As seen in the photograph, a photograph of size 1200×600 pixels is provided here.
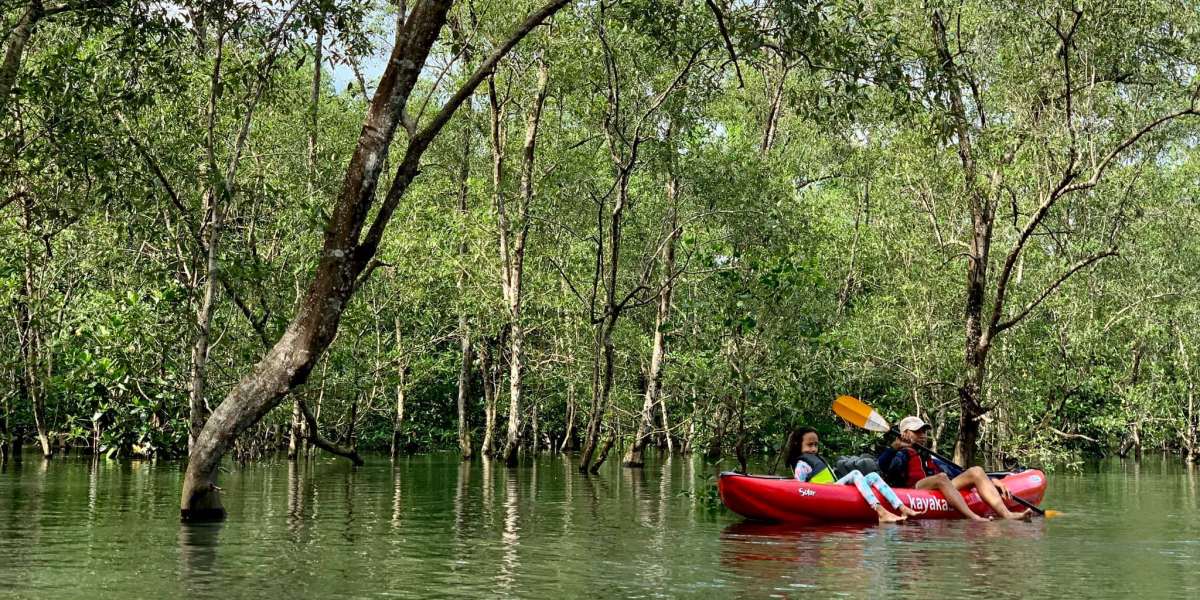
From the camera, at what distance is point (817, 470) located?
15.3m

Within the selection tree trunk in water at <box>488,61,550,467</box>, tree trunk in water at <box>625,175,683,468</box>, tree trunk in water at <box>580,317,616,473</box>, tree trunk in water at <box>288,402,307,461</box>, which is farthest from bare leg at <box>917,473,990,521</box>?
tree trunk in water at <box>288,402,307,461</box>

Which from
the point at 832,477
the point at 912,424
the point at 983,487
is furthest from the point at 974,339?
the point at 832,477

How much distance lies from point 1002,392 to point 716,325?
7984 millimetres

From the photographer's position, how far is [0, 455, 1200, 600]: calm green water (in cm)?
923

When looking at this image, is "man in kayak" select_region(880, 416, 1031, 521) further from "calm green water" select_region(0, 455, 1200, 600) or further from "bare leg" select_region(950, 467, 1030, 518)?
"calm green water" select_region(0, 455, 1200, 600)

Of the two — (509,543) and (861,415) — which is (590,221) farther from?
(509,543)

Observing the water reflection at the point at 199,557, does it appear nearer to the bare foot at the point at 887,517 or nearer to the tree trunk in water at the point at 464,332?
the bare foot at the point at 887,517

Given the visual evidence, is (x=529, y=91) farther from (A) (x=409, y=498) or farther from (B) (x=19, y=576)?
(B) (x=19, y=576)

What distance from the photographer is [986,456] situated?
119 feet

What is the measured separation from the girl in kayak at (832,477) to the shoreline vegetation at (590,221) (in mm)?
3635

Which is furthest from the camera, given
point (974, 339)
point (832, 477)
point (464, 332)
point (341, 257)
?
point (464, 332)

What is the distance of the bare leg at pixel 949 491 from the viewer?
15.6 metres

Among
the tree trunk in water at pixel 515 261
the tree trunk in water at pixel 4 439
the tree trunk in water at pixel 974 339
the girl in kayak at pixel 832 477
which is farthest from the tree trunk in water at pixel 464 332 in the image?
the girl in kayak at pixel 832 477

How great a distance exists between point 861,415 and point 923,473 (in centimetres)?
131
